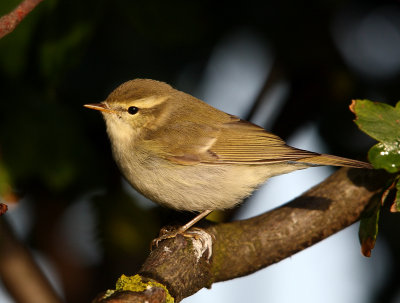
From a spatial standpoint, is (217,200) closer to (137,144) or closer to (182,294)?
(137,144)

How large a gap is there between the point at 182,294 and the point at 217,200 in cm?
92

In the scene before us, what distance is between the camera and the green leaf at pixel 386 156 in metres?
2.33

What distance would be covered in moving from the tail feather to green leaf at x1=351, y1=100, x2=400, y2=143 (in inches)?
27.0

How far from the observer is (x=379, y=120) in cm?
241

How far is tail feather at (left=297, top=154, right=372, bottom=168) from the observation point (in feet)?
10.2

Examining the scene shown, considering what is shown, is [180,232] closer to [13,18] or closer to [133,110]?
[133,110]

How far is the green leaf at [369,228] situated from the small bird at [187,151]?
29.8 inches

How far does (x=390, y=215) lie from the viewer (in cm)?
379

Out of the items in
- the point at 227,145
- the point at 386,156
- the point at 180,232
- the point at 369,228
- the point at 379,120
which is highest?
the point at 379,120

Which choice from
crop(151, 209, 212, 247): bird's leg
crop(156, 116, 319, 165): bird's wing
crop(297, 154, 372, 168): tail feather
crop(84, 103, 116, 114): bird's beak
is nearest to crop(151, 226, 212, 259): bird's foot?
crop(151, 209, 212, 247): bird's leg

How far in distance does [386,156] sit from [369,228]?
345 mm

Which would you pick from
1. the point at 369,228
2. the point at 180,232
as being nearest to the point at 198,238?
the point at 180,232

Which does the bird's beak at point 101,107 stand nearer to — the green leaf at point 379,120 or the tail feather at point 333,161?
the tail feather at point 333,161

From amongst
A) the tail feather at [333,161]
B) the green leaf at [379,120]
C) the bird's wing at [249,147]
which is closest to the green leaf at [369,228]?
the green leaf at [379,120]
